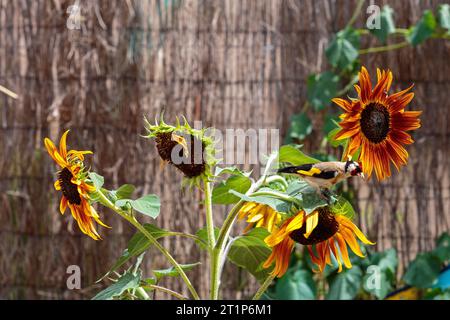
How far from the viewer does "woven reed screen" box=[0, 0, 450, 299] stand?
6.97ft

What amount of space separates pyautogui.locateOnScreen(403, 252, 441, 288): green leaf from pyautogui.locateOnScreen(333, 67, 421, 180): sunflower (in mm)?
1492

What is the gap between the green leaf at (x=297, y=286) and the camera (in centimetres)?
200

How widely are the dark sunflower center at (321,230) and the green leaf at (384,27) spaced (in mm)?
1516

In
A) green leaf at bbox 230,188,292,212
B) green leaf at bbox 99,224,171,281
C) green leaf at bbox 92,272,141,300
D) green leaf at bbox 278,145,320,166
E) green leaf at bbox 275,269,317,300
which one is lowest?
green leaf at bbox 275,269,317,300

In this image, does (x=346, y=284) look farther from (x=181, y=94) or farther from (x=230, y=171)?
(x=230, y=171)

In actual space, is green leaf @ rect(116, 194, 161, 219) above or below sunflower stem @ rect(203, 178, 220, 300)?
above

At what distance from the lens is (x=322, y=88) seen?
2.07m

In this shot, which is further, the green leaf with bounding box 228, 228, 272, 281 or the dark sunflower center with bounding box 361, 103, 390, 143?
the green leaf with bounding box 228, 228, 272, 281

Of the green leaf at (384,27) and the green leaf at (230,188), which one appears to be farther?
the green leaf at (384,27)

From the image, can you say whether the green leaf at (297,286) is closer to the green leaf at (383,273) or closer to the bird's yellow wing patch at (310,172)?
the green leaf at (383,273)

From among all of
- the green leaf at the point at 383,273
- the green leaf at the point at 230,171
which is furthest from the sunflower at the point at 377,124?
the green leaf at the point at 383,273

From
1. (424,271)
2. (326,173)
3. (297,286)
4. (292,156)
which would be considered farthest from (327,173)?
(424,271)

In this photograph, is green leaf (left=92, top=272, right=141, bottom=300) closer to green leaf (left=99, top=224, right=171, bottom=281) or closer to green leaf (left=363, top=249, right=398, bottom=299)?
green leaf (left=99, top=224, right=171, bottom=281)

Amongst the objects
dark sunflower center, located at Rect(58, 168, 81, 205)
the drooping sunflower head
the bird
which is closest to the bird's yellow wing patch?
the bird
